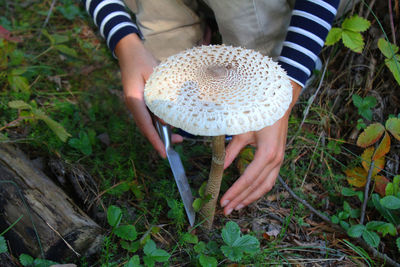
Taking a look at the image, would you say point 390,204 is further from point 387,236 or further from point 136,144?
point 136,144

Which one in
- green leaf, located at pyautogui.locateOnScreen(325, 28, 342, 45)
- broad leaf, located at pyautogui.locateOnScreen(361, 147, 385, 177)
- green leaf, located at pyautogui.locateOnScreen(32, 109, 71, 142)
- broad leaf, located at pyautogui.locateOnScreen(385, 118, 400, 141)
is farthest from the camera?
green leaf, located at pyautogui.locateOnScreen(325, 28, 342, 45)

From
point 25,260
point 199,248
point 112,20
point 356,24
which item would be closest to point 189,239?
point 199,248

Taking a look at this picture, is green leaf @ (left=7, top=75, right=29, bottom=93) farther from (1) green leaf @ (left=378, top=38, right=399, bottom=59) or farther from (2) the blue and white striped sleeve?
(1) green leaf @ (left=378, top=38, right=399, bottom=59)

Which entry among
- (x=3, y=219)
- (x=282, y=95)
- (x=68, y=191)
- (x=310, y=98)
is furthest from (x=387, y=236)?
(x=3, y=219)

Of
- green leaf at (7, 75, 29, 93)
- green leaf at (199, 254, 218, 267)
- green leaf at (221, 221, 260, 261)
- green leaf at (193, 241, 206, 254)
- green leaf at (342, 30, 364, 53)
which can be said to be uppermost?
green leaf at (342, 30, 364, 53)

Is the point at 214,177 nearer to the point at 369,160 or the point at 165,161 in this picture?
the point at 165,161

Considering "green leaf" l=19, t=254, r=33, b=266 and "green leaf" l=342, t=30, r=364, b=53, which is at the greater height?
"green leaf" l=342, t=30, r=364, b=53

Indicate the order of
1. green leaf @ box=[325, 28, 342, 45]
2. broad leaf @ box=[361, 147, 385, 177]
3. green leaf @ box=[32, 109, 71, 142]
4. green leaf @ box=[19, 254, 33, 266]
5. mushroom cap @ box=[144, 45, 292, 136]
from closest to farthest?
mushroom cap @ box=[144, 45, 292, 136] → green leaf @ box=[19, 254, 33, 266] → green leaf @ box=[32, 109, 71, 142] → broad leaf @ box=[361, 147, 385, 177] → green leaf @ box=[325, 28, 342, 45]

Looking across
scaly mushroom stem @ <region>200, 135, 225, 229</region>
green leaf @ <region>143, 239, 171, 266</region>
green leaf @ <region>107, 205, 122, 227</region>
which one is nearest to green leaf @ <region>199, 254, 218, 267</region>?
green leaf @ <region>143, 239, 171, 266</region>
